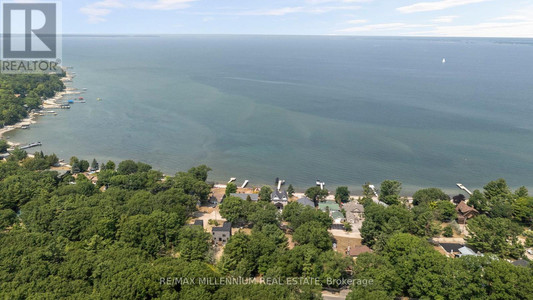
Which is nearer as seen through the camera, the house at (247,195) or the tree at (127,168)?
the house at (247,195)

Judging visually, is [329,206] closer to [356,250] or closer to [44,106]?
[356,250]

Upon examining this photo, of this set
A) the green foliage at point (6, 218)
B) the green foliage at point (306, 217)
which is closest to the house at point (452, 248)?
the green foliage at point (306, 217)

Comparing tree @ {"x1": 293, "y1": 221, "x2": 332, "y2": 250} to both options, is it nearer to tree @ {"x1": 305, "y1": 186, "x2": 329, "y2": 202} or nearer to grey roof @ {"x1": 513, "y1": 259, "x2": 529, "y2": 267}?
tree @ {"x1": 305, "y1": 186, "x2": 329, "y2": 202}

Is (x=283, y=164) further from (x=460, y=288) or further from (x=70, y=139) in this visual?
(x=70, y=139)

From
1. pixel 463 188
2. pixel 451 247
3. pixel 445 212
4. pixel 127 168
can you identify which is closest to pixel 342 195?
pixel 445 212

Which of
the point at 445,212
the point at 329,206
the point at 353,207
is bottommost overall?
the point at 329,206

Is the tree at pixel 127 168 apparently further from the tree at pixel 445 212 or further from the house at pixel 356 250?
the tree at pixel 445 212

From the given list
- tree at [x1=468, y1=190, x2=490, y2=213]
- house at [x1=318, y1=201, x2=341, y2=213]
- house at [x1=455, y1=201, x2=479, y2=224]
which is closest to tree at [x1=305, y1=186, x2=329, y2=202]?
house at [x1=318, y1=201, x2=341, y2=213]

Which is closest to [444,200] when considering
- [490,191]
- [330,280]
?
[490,191]
